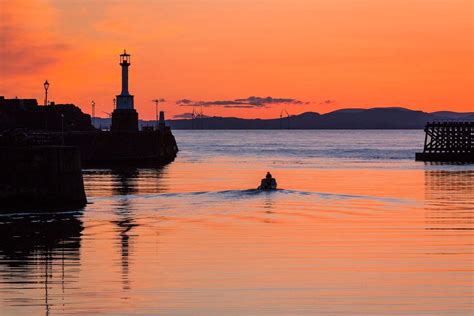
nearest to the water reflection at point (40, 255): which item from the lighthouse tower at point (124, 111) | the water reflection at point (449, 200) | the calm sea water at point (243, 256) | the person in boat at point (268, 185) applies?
the calm sea water at point (243, 256)

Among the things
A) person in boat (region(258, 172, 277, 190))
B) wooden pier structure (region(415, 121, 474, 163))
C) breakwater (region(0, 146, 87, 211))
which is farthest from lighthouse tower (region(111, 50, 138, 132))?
breakwater (region(0, 146, 87, 211))

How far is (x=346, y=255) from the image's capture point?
33.2 m

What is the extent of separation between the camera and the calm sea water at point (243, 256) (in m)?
24.7

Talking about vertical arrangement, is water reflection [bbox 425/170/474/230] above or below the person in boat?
below

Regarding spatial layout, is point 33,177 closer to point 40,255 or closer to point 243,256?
point 40,255

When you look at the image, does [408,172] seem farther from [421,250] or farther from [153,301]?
[153,301]

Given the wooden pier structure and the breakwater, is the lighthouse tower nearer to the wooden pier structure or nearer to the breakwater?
the wooden pier structure

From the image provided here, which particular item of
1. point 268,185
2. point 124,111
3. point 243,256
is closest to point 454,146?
point 124,111

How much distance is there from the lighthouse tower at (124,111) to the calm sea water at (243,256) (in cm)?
5373

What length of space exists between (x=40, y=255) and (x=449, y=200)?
1298 inches

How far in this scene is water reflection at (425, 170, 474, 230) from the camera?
4484 centimetres

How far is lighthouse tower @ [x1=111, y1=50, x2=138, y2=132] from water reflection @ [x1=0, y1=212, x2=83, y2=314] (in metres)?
68.7

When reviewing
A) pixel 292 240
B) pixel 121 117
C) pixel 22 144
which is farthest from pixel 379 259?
pixel 121 117

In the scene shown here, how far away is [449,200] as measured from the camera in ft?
195
